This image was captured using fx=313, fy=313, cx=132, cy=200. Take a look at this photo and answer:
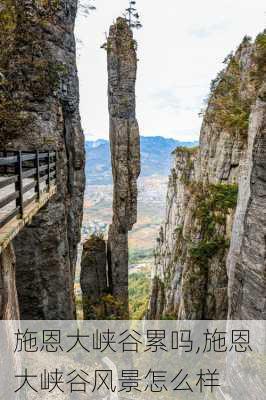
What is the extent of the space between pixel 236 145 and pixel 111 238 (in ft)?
45.9

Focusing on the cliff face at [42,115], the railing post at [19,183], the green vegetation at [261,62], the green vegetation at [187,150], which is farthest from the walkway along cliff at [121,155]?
the railing post at [19,183]

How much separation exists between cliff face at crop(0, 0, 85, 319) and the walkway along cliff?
10764 millimetres

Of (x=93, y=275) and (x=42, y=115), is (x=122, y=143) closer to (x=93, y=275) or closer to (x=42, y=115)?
(x=93, y=275)

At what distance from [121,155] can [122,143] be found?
1051mm

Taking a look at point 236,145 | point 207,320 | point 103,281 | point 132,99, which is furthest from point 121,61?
point 207,320

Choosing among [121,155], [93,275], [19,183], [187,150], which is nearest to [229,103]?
[121,155]

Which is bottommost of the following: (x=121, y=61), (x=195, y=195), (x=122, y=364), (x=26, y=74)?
(x=122, y=364)

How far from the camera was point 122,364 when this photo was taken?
24406 mm

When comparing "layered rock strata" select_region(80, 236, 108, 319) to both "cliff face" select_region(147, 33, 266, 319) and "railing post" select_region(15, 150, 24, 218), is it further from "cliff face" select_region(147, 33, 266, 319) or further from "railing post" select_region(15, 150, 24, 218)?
"railing post" select_region(15, 150, 24, 218)

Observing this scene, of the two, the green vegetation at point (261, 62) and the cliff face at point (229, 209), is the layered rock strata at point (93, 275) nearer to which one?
the cliff face at point (229, 209)

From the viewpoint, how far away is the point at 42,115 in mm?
13953

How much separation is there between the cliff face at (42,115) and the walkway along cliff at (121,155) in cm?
1076

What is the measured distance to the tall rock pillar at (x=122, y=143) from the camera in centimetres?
2664

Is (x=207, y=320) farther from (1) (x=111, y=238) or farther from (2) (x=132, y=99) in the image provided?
(2) (x=132, y=99)
